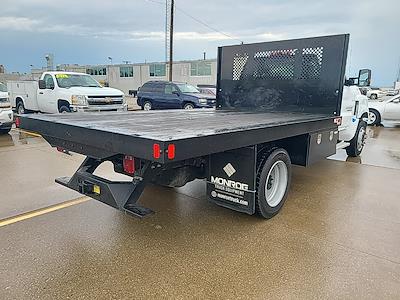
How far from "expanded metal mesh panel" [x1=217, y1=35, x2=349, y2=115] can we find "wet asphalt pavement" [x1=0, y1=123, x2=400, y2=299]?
1.49 m

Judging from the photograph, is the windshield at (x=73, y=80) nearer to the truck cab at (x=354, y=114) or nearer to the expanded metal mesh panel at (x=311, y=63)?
the expanded metal mesh panel at (x=311, y=63)

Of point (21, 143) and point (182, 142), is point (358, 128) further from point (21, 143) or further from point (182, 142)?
point (21, 143)

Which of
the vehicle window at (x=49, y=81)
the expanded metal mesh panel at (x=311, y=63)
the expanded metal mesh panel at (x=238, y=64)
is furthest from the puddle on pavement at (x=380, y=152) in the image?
the vehicle window at (x=49, y=81)

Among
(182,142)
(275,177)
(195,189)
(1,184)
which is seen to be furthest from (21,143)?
(182,142)

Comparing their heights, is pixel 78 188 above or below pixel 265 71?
below

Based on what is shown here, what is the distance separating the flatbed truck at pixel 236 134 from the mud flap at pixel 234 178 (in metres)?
0.01

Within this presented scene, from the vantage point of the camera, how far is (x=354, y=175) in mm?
6098

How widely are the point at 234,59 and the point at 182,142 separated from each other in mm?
4283

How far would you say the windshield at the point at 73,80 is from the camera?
11501 millimetres

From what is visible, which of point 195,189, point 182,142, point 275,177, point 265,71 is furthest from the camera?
point 265,71

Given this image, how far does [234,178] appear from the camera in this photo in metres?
3.55

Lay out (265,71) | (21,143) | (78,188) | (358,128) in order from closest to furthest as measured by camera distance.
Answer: (78,188) < (265,71) < (358,128) < (21,143)

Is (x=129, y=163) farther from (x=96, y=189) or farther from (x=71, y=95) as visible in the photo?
(x=71, y=95)

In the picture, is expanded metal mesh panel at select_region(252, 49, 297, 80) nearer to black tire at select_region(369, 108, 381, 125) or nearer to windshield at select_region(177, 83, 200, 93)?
black tire at select_region(369, 108, 381, 125)
